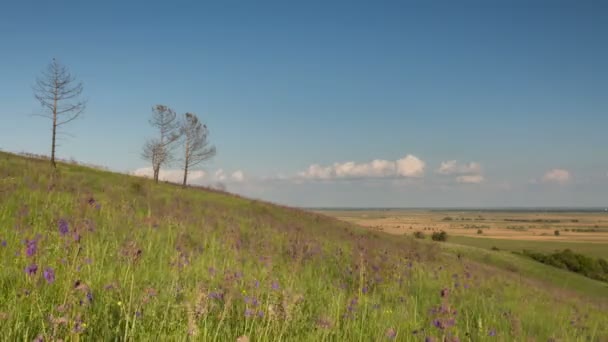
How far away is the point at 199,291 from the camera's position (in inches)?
112

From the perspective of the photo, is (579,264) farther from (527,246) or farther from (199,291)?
(199,291)

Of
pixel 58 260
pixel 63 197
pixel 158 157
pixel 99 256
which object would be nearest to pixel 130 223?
pixel 63 197

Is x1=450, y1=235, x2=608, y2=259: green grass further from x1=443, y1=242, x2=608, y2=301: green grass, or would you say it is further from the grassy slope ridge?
the grassy slope ridge

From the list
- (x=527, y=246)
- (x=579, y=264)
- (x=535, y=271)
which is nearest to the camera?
(x=535, y=271)

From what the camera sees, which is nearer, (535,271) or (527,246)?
(535,271)

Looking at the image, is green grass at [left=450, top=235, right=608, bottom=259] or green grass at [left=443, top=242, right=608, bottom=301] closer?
green grass at [left=443, top=242, right=608, bottom=301]

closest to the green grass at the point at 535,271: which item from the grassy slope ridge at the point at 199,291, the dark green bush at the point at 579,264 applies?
the dark green bush at the point at 579,264

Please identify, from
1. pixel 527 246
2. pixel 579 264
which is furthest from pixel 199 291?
pixel 527 246

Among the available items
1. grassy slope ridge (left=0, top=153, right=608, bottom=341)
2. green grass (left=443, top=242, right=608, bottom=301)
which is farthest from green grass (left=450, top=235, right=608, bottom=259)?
grassy slope ridge (left=0, top=153, right=608, bottom=341)

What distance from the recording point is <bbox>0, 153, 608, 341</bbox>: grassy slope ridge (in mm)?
3032

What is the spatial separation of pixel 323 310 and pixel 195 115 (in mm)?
45239

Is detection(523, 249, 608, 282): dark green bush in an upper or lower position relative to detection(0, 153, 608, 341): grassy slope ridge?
lower

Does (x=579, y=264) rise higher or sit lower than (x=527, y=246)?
higher

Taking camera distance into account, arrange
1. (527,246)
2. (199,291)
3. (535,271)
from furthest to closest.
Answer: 1. (527,246)
2. (535,271)
3. (199,291)
